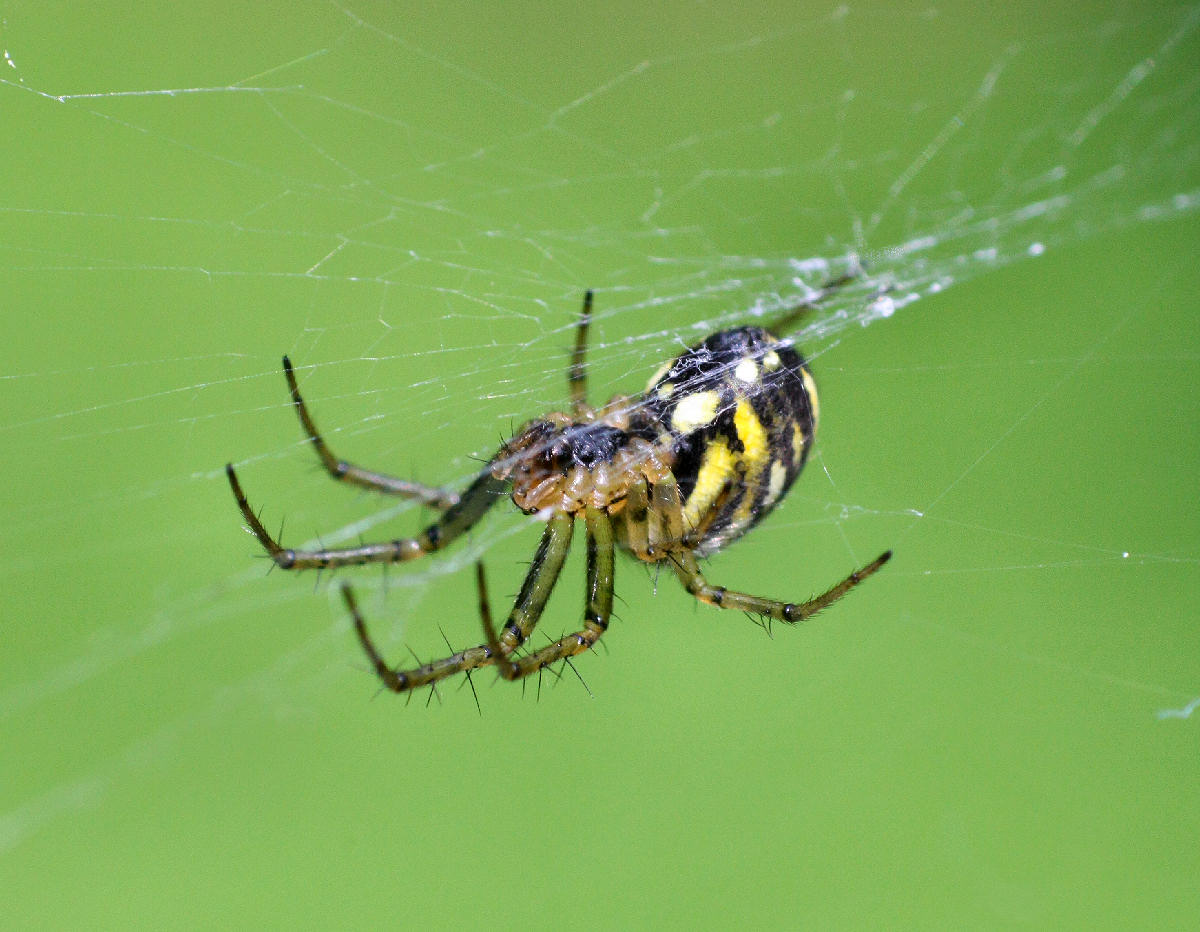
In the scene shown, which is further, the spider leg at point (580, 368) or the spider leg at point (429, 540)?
the spider leg at point (580, 368)

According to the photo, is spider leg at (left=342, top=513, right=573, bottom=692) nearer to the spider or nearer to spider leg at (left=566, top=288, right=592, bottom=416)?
the spider

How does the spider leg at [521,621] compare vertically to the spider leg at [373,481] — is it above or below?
below

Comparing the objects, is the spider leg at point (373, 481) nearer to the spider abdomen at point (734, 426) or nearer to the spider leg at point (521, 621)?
the spider leg at point (521, 621)

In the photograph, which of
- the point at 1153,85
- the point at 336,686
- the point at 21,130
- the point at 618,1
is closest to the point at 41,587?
the point at 336,686

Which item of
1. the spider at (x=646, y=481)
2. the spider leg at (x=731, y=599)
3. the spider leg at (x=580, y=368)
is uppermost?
the spider leg at (x=580, y=368)

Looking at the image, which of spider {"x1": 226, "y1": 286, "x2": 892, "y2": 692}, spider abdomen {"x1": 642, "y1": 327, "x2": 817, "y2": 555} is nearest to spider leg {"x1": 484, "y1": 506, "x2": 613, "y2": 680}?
spider {"x1": 226, "y1": 286, "x2": 892, "y2": 692}

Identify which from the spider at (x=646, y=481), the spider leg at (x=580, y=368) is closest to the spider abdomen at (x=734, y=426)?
the spider at (x=646, y=481)

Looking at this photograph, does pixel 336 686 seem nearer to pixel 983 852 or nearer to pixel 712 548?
pixel 712 548

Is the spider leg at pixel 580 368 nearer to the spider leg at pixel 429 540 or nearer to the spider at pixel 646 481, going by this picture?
the spider at pixel 646 481
